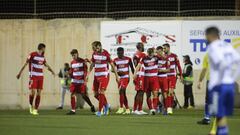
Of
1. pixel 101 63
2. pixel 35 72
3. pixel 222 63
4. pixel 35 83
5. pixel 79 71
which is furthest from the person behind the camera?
pixel 79 71

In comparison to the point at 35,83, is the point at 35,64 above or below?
above

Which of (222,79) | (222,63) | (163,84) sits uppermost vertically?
(222,63)

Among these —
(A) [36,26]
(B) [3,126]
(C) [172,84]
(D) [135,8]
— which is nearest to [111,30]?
(D) [135,8]

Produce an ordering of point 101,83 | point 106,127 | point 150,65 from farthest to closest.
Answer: point 150,65, point 101,83, point 106,127

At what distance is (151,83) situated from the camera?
2275cm

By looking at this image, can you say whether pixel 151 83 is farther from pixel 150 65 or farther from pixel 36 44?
pixel 36 44

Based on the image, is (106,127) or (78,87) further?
(78,87)

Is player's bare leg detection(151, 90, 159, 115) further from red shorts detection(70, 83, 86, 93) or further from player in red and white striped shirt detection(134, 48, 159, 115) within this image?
red shorts detection(70, 83, 86, 93)

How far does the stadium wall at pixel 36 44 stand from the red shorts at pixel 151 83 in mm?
6660

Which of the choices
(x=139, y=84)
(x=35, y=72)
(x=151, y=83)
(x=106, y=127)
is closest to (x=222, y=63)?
(x=106, y=127)

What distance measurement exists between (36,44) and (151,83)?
27.9ft

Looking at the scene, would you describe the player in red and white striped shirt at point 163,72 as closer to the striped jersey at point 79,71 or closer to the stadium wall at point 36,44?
the striped jersey at point 79,71

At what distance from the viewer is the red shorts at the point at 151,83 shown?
2266cm

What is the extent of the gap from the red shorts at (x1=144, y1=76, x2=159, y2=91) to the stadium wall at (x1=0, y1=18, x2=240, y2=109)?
6660mm
